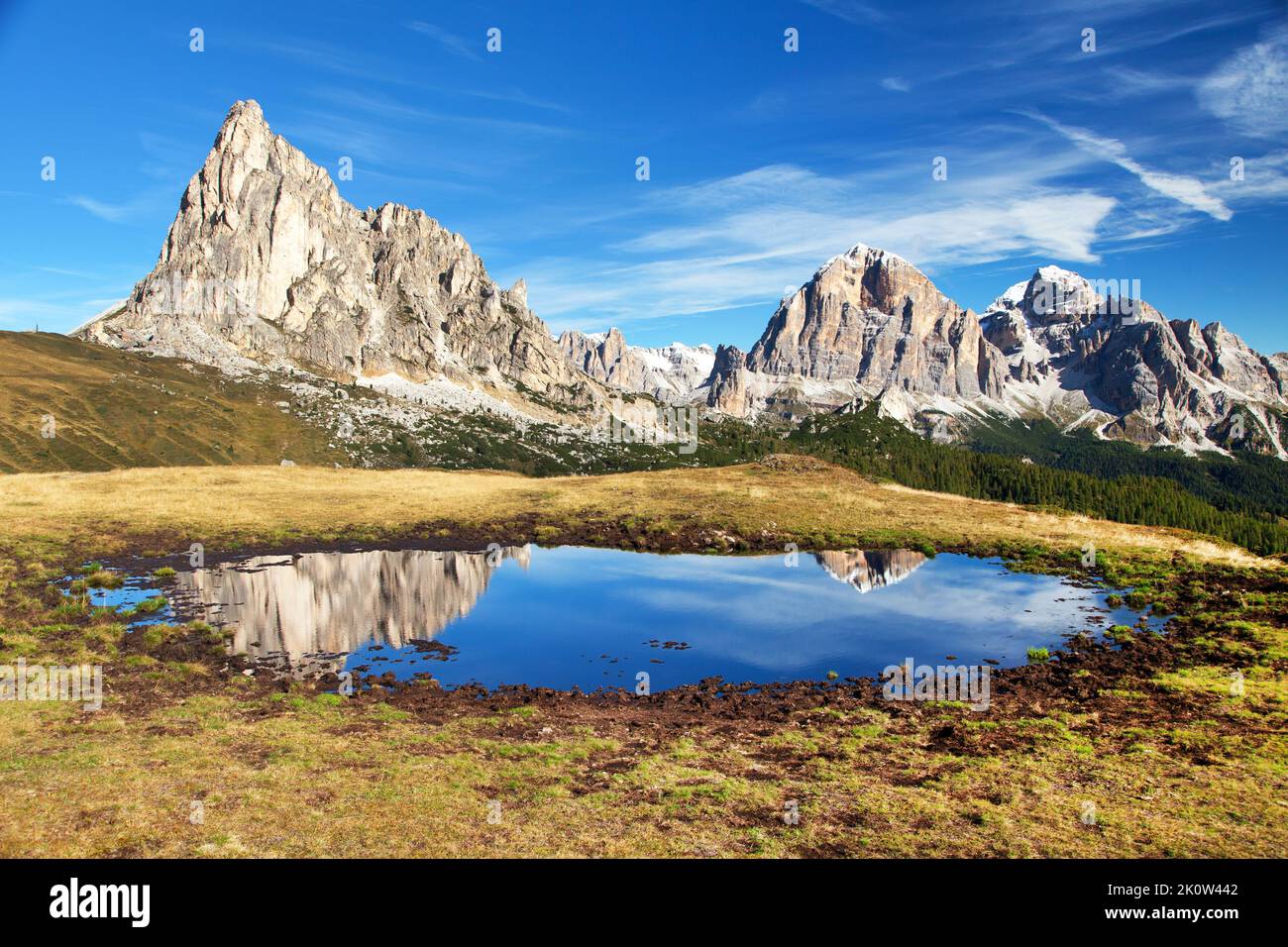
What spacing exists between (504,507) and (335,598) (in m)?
33.8

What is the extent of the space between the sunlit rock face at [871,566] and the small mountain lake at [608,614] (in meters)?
0.33

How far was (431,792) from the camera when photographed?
1922 centimetres

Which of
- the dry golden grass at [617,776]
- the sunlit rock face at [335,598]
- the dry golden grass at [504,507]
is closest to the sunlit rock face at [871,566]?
the dry golden grass at [504,507]

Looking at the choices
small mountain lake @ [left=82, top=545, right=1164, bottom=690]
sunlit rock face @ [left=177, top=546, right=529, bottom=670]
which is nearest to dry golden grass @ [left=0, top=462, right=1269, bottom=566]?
sunlit rock face @ [left=177, top=546, right=529, bottom=670]

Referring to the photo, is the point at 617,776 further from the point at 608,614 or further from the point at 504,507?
the point at 504,507

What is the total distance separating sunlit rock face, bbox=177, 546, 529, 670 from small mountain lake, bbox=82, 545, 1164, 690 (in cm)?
15

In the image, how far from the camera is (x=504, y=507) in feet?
251

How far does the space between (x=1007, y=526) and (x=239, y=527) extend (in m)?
74.9

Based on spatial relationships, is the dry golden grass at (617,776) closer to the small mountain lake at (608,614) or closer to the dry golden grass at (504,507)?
the small mountain lake at (608,614)

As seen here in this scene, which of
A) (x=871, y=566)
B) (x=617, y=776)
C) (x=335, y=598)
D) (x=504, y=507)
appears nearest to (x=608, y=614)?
(x=335, y=598)

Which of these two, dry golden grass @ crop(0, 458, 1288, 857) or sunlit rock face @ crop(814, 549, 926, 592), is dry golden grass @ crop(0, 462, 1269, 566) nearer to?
sunlit rock face @ crop(814, 549, 926, 592)
